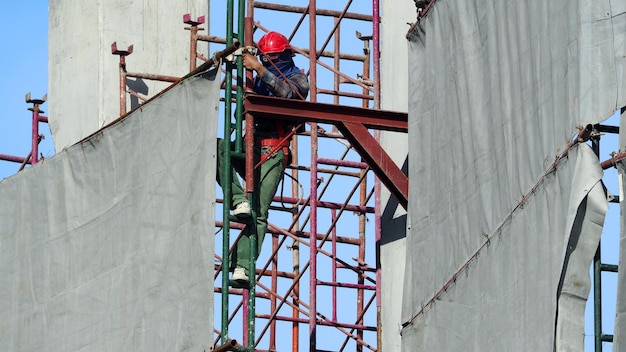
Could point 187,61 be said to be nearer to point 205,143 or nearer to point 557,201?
point 205,143

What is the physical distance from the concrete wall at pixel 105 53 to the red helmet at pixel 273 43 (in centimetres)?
329

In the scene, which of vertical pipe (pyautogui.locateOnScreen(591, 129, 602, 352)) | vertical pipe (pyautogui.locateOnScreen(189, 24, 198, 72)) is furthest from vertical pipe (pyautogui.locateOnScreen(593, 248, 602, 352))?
vertical pipe (pyautogui.locateOnScreen(189, 24, 198, 72))

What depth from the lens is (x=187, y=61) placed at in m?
28.0

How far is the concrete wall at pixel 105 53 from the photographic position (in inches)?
1083

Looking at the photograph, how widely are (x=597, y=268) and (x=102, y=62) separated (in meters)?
10.3

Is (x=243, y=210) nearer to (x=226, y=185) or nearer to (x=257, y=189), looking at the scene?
(x=226, y=185)

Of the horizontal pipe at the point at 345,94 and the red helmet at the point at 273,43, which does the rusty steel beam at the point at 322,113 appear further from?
the horizontal pipe at the point at 345,94

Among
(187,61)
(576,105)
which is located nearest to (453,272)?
(576,105)

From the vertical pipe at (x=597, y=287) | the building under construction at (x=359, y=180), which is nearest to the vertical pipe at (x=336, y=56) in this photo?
the building under construction at (x=359, y=180)

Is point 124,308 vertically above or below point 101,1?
below

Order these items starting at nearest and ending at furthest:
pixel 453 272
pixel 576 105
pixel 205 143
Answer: pixel 576 105 < pixel 453 272 < pixel 205 143

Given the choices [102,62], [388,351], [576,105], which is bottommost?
[388,351]

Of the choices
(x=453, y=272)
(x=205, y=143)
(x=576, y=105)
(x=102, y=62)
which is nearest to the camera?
(x=576, y=105)

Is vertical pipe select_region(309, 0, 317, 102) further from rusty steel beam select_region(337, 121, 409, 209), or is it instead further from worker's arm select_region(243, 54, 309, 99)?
rusty steel beam select_region(337, 121, 409, 209)
